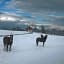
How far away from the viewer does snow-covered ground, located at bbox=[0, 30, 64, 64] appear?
1.39 metres

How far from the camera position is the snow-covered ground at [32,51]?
4.57 ft

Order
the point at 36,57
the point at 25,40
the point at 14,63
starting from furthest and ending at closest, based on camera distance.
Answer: the point at 25,40, the point at 36,57, the point at 14,63

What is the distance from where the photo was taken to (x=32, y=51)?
1.55 m

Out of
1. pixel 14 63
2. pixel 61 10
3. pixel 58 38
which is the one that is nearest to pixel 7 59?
pixel 14 63

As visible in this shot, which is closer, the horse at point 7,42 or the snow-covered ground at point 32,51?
the snow-covered ground at point 32,51

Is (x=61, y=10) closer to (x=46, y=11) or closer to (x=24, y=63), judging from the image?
(x=46, y=11)

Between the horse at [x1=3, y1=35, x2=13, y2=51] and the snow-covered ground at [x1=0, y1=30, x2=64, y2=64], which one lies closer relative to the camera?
the snow-covered ground at [x1=0, y1=30, x2=64, y2=64]

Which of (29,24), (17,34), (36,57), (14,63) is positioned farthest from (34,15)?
(14,63)

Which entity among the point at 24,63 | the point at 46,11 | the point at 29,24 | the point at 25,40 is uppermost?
the point at 46,11

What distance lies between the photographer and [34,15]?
5.21ft

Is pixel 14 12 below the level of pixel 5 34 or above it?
above

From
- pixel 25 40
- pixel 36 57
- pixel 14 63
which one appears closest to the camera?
pixel 14 63

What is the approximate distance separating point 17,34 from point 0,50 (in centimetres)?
19

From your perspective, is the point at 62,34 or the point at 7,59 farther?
the point at 62,34
